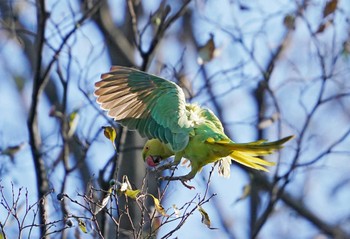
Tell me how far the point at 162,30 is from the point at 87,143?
804mm

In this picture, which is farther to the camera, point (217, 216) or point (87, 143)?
point (217, 216)

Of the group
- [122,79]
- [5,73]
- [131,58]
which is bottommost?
[122,79]

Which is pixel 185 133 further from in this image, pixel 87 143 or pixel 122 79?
pixel 87 143

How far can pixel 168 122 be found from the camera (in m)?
3.91

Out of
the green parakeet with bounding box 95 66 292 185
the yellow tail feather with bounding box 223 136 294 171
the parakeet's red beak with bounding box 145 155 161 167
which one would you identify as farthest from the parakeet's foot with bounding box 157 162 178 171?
the yellow tail feather with bounding box 223 136 294 171

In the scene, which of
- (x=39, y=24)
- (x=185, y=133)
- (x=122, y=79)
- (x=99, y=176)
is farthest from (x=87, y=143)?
(x=185, y=133)

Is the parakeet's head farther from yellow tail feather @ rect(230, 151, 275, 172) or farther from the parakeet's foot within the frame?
yellow tail feather @ rect(230, 151, 275, 172)

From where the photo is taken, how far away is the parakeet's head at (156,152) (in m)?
4.03

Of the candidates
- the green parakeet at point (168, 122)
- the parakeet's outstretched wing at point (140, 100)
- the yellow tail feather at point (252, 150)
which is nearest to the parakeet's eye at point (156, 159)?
the green parakeet at point (168, 122)

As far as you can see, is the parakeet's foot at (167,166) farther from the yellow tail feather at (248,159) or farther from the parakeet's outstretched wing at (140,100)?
the yellow tail feather at (248,159)

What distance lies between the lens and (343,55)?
6352mm

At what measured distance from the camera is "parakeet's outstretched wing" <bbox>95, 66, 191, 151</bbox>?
3984 millimetres

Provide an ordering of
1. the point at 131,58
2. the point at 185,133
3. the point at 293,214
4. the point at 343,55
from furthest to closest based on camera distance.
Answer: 1. the point at 293,214
2. the point at 131,58
3. the point at 343,55
4. the point at 185,133

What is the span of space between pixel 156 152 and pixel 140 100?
0.28 meters
